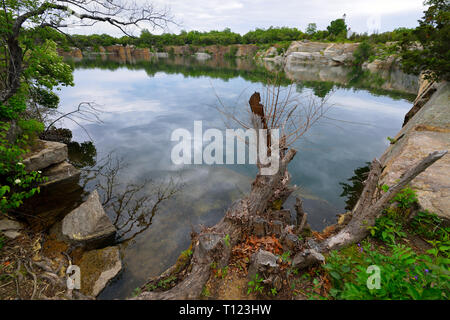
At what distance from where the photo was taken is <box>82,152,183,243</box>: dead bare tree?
6.45 metres

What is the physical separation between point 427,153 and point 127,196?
1050cm

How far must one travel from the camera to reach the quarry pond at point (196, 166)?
584cm

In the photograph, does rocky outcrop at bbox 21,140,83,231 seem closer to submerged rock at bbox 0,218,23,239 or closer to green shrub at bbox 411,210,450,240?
submerged rock at bbox 0,218,23,239

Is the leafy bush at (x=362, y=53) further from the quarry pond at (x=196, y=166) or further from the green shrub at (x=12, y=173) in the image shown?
the green shrub at (x=12, y=173)

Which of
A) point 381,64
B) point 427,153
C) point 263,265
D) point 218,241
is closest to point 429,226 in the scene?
point 263,265

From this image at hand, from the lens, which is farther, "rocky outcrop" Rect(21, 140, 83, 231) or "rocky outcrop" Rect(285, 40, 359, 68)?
"rocky outcrop" Rect(285, 40, 359, 68)

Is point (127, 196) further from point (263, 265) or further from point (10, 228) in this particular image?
point (263, 265)

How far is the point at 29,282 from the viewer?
12.2ft

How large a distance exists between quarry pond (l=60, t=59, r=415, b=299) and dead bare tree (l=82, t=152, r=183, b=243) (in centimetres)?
31

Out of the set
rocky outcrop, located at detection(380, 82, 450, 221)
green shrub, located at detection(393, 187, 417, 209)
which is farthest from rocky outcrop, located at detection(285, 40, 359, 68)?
green shrub, located at detection(393, 187, 417, 209)

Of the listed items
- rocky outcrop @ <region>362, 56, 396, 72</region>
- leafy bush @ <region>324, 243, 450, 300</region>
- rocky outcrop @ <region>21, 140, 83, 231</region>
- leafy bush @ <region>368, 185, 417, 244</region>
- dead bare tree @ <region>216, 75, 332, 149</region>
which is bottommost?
rocky outcrop @ <region>21, 140, 83, 231</region>

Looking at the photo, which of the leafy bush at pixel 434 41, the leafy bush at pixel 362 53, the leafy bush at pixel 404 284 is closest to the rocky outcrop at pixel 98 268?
the leafy bush at pixel 404 284
